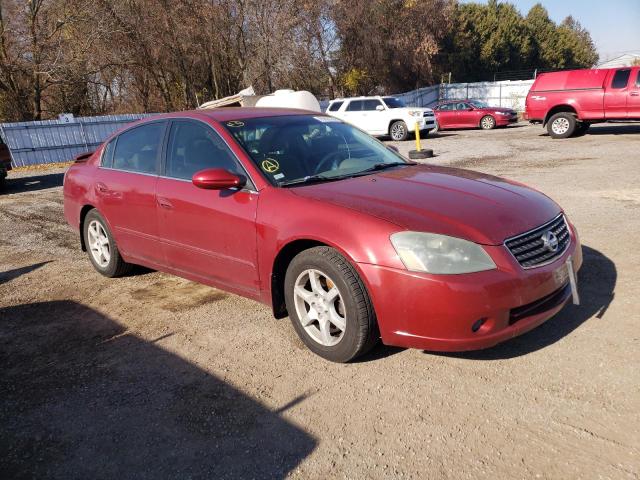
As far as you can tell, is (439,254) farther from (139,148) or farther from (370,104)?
(370,104)

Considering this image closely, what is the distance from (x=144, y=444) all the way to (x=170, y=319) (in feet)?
5.30

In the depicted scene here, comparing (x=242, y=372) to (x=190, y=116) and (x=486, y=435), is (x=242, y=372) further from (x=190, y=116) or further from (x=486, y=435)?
(x=190, y=116)

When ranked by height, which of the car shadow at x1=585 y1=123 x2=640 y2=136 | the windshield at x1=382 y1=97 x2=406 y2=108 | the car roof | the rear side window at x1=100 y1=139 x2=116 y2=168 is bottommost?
the car shadow at x1=585 y1=123 x2=640 y2=136

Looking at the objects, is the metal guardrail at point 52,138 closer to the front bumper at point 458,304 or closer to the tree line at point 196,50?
the tree line at point 196,50

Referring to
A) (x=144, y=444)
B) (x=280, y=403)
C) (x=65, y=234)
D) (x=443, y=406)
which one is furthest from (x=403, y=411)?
(x=65, y=234)

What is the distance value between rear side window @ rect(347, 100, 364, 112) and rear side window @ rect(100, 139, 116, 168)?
15.7 metres

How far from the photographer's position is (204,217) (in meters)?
3.84

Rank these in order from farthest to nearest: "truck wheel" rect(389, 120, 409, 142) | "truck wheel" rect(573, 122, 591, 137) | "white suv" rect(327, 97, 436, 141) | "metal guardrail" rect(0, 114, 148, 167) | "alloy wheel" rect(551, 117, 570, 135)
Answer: "truck wheel" rect(389, 120, 409, 142) → "white suv" rect(327, 97, 436, 141) → "metal guardrail" rect(0, 114, 148, 167) → "truck wheel" rect(573, 122, 591, 137) → "alloy wheel" rect(551, 117, 570, 135)

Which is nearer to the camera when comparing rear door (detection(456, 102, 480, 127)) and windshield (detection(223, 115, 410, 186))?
windshield (detection(223, 115, 410, 186))

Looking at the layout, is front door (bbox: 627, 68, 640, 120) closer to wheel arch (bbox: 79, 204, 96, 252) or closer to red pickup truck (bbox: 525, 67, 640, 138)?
red pickup truck (bbox: 525, 67, 640, 138)

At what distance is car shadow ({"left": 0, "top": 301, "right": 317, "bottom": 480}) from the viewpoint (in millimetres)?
2453

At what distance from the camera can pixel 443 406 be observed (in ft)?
9.00

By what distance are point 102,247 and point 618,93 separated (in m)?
14.8

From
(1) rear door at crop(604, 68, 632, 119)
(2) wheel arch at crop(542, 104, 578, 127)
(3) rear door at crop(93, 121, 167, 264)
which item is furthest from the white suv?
(3) rear door at crop(93, 121, 167, 264)
